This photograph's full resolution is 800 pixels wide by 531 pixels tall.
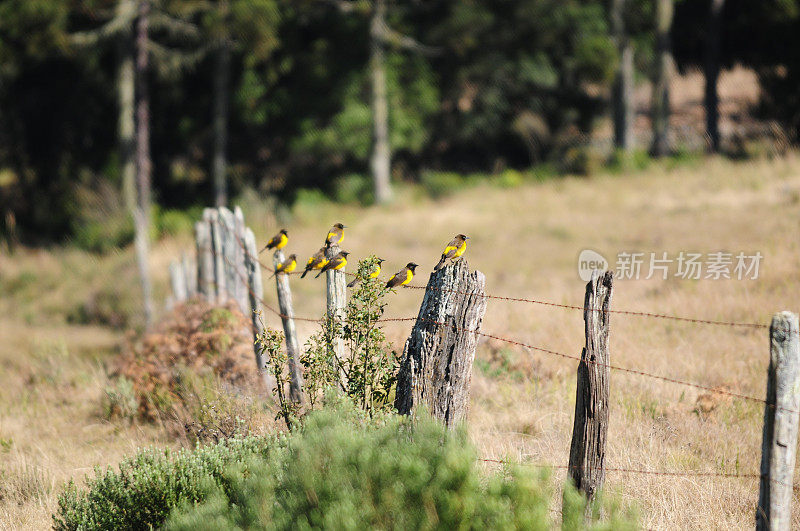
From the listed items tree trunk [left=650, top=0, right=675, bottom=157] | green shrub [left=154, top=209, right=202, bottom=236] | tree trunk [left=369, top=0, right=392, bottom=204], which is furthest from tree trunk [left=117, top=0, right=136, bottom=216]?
tree trunk [left=650, top=0, right=675, bottom=157]

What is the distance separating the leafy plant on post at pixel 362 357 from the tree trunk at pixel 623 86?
21499mm

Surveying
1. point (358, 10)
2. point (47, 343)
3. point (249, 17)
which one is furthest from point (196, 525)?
point (358, 10)

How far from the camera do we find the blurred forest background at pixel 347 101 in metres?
23.0

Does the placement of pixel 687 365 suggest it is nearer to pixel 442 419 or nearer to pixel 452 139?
pixel 442 419

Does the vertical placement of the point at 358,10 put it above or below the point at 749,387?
above

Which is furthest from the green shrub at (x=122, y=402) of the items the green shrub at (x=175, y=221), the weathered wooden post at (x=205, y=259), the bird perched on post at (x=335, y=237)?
the green shrub at (x=175, y=221)

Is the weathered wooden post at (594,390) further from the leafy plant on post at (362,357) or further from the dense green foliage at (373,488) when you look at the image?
the leafy plant on post at (362,357)

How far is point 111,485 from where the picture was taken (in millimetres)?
4496

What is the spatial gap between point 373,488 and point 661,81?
2480 cm

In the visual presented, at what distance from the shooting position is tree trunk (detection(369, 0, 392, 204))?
75.2ft

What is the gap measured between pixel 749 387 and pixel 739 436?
0.98 meters

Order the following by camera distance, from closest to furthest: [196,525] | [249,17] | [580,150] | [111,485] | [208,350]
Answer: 1. [196,525]
2. [111,485]
3. [208,350]
4. [249,17]
5. [580,150]

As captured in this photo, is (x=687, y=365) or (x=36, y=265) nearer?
(x=687, y=365)

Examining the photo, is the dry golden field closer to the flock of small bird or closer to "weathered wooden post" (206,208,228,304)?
"weathered wooden post" (206,208,228,304)
